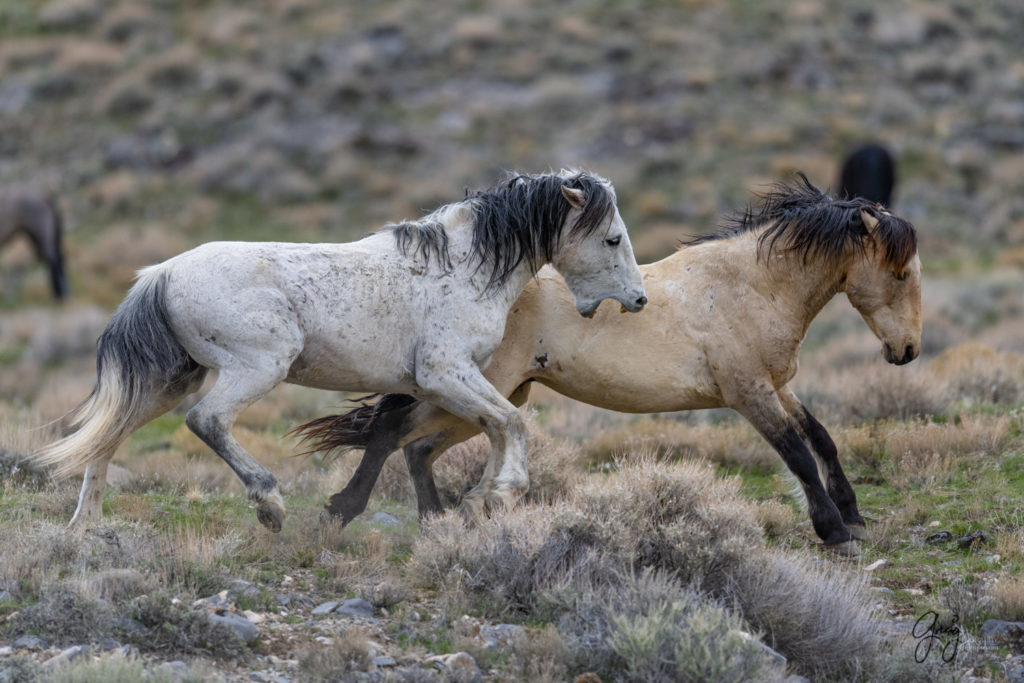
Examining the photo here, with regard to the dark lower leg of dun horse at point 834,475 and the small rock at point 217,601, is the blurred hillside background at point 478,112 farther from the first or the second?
the small rock at point 217,601

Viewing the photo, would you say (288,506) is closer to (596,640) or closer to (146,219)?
(596,640)

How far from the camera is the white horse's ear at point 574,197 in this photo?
681cm

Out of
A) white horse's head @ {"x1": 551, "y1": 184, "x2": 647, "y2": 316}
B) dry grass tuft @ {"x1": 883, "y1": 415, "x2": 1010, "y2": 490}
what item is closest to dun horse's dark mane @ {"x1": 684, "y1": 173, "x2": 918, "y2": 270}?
white horse's head @ {"x1": 551, "y1": 184, "x2": 647, "y2": 316}

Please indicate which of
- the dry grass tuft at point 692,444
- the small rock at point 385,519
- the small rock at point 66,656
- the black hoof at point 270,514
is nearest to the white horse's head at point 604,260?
the small rock at point 385,519

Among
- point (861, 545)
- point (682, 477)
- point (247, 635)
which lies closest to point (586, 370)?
point (682, 477)

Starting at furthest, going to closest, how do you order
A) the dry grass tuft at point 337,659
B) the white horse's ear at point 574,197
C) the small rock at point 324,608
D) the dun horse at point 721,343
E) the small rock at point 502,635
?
the dun horse at point 721,343 → the white horse's ear at point 574,197 → the small rock at point 324,608 → the small rock at point 502,635 → the dry grass tuft at point 337,659

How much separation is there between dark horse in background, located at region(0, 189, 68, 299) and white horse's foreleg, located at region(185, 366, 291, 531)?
56.2 feet

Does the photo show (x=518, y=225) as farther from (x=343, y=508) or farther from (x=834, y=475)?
(x=834, y=475)

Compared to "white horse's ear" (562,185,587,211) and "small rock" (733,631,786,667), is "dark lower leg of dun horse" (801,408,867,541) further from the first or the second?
"small rock" (733,631,786,667)

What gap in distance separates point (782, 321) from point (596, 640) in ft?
9.43

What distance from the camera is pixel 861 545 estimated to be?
7.48m

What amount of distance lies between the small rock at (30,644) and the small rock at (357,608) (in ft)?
4.51

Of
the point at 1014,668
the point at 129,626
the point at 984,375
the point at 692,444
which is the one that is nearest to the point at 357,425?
the point at 129,626

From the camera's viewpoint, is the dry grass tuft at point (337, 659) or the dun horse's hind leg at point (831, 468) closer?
the dry grass tuft at point (337, 659)
